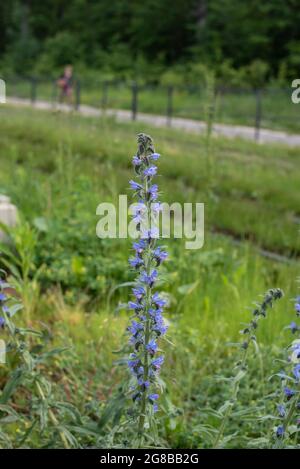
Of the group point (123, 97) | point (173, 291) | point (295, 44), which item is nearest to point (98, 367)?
point (173, 291)

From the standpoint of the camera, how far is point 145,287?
2227mm

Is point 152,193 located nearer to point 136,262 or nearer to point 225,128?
point 136,262

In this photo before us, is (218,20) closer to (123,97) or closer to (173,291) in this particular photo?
(123,97)

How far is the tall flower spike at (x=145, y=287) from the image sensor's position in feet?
6.96

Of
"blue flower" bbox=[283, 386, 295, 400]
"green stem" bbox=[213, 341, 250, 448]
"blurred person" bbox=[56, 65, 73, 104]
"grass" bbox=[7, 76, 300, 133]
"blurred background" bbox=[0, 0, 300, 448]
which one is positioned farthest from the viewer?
"grass" bbox=[7, 76, 300, 133]

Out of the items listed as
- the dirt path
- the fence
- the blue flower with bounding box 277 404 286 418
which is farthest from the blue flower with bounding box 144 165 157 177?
the fence

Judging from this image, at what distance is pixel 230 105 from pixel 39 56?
79.8ft

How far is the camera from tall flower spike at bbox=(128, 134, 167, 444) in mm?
2121

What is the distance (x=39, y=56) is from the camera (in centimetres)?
4422

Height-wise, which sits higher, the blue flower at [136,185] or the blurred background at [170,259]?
the blue flower at [136,185]

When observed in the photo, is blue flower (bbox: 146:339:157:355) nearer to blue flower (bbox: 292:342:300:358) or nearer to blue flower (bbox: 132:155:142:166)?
blue flower (bbox: 292:342:300:358)

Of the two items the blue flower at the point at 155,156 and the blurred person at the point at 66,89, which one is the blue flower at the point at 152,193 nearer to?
the blue flower at the point at 155,156

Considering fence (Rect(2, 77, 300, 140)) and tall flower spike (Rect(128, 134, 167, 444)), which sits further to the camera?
fence (Rect(2, 77, 300, 140))

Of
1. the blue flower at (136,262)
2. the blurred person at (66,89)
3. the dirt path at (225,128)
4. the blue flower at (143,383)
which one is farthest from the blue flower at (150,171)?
the dirt path at (225,128)
